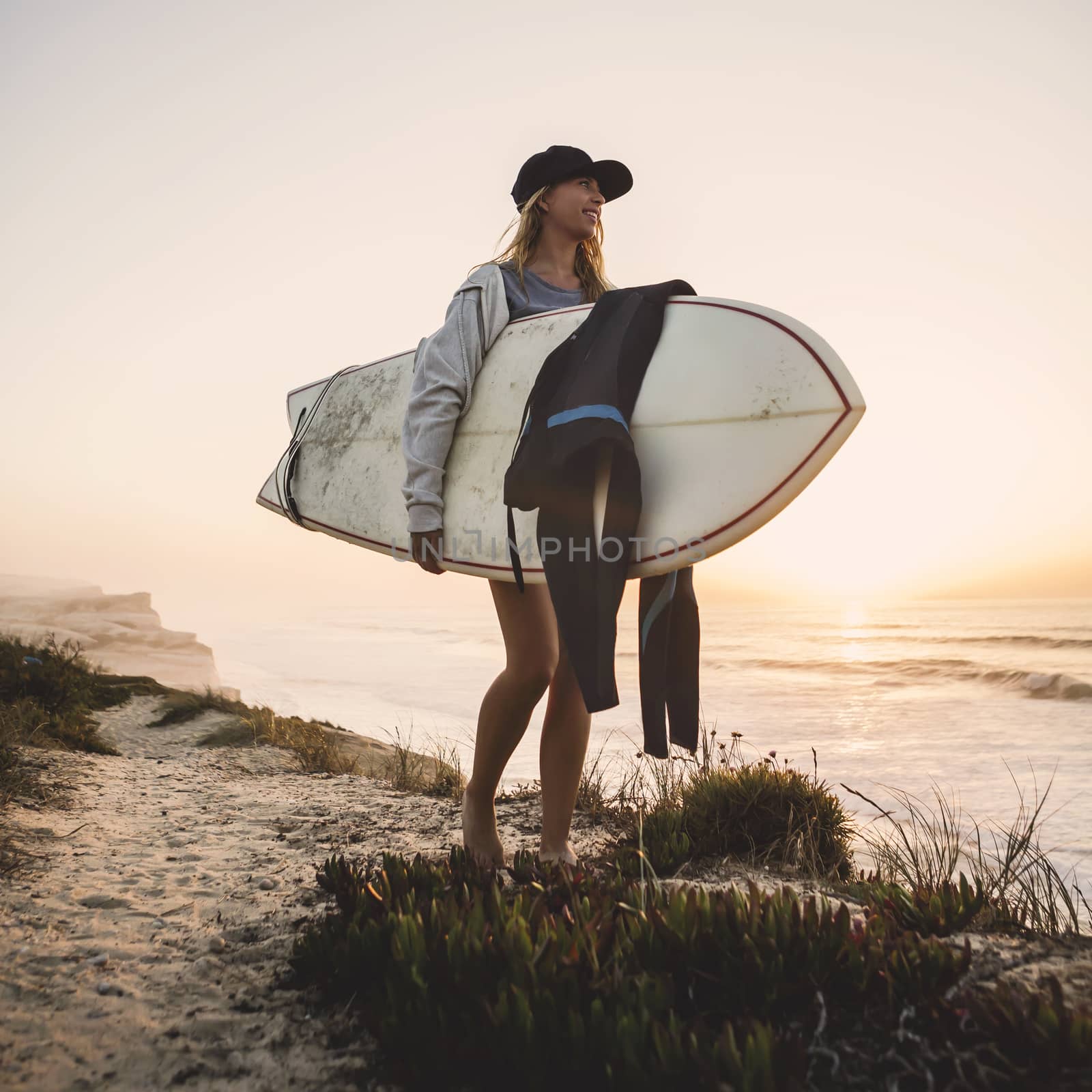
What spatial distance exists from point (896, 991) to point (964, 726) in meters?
12.0

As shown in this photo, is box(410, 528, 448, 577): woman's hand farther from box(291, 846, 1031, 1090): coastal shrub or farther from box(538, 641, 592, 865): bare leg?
box(291, 846, 1031, 1090): coastal shrub

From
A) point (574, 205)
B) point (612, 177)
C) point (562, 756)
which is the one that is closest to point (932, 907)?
point (562, 756)

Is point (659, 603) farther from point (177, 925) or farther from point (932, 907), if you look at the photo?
point (177, 925)

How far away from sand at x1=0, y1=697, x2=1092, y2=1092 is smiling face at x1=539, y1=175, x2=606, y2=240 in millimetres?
2303

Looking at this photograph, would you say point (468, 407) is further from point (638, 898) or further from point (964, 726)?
point (964, 726)

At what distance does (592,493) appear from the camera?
82.0 inches

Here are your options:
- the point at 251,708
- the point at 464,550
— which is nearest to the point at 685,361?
the point at 464,550

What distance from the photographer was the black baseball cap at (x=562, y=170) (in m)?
2.54

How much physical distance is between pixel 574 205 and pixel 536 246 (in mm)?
207

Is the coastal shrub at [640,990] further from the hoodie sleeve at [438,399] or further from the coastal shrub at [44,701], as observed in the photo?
the coastal shrub at [44,701]

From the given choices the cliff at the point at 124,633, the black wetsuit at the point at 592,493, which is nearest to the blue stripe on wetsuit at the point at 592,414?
the black wetsuit at the point at 592,493

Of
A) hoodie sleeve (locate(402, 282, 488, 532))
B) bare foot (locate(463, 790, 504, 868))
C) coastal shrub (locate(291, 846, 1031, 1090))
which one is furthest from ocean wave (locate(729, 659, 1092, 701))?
coastal shrub (locate(291, 846, 1031, 1090))

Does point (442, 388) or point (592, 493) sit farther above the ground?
point (442, 388)

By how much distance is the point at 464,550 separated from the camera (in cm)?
238
